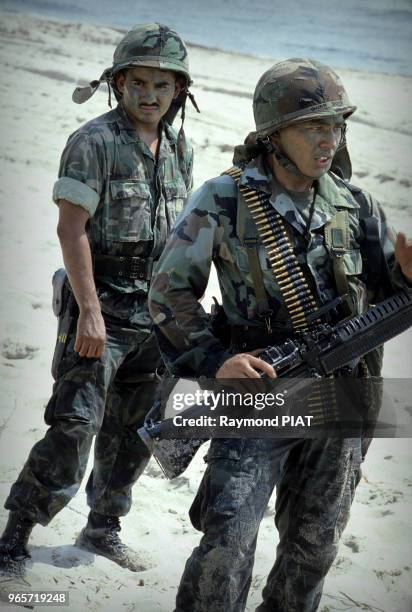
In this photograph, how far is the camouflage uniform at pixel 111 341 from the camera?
209 inches

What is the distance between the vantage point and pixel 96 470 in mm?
5812

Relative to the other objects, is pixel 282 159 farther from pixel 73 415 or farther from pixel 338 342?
pixel 73 415

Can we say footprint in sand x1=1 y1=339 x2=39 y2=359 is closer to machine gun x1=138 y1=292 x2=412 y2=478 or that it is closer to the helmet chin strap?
machine gun x1=138 y1=292 x2=412 y2=478

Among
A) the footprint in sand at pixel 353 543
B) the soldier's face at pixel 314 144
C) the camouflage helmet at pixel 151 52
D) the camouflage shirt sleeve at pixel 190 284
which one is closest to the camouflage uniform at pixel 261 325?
the camouflage shirt sleeve at pixel 190 284

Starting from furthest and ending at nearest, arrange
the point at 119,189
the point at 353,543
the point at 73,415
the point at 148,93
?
the point at 353,543
the point at 148,93
the point at 119,189
the point at 73,415

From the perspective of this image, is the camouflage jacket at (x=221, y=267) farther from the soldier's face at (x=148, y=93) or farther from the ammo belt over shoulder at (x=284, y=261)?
the soldier's face at (x=148, y=93)

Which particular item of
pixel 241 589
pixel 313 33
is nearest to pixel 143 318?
pixel 241 589

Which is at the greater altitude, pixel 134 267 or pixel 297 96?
pixel 297 96

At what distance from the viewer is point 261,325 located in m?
4.35

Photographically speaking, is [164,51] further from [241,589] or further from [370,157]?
[370,157]

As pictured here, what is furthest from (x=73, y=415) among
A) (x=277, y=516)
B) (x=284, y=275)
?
(x=284, y=275)

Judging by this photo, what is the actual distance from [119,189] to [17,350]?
278cm

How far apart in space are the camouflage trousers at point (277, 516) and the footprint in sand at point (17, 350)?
3743 mm

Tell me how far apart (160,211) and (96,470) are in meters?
1.26
